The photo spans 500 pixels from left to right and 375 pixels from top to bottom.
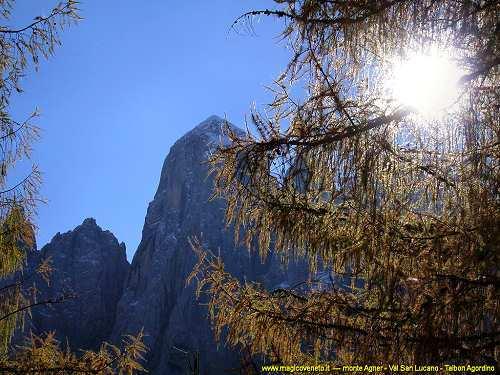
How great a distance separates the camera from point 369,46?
8.49ft

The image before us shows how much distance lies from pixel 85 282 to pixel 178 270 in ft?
40.2

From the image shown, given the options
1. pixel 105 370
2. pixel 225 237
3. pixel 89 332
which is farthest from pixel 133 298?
pixel 105 370

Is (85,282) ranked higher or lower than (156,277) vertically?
lower

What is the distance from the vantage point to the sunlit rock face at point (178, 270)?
51812 millimetres

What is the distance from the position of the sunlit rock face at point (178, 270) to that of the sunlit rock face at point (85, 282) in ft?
9.87

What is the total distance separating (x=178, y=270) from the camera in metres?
57.6

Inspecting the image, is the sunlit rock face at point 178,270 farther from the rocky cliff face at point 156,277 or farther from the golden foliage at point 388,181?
the golden foliage at point 388,181

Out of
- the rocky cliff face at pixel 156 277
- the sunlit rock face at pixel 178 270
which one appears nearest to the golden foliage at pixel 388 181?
the sunlit rock face at pixel 178 270

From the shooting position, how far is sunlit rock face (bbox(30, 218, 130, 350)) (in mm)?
57500

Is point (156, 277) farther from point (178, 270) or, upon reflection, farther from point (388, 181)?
point (388, 181)

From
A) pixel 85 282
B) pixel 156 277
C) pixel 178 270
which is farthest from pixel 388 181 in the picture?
pixel 85 282

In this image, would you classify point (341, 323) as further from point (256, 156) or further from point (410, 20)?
point (410, 20)

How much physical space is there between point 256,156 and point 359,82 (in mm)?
700

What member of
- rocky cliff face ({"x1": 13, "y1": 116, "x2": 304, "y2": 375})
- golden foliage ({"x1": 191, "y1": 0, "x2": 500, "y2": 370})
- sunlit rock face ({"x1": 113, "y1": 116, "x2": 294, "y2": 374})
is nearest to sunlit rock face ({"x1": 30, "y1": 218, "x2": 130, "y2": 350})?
rocky cliff face ({"x1": 13, "y1": 116, "x2": 304, "y2": 375})
